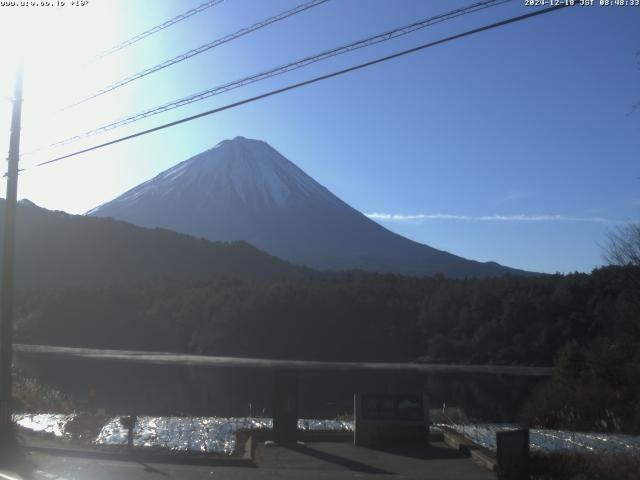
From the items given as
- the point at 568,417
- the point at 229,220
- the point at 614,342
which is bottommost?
the point at 568,417

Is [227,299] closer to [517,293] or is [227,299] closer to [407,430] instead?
[517,293]

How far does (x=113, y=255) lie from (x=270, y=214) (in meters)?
51.1

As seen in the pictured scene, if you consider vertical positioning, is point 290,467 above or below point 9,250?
below

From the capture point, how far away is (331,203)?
13062 cm

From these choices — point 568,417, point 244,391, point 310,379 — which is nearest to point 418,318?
point 310,379

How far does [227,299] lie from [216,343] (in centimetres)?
456

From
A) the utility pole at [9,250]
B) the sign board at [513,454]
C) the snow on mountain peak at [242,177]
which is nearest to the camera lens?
the sign board at [513,454]

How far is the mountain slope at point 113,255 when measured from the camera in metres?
72.2

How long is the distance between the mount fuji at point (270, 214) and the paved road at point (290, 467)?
91397 mm

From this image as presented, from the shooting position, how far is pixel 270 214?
4978 inches

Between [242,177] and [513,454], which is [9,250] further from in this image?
[242,177]

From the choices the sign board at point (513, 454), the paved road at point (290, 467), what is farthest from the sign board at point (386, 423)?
the sign board at point (513, 454)

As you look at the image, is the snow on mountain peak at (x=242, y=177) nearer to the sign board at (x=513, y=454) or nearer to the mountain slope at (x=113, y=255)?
the mountain slope at (x=113, y=255)

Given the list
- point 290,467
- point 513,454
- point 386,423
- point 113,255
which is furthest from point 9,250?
point 113,255
